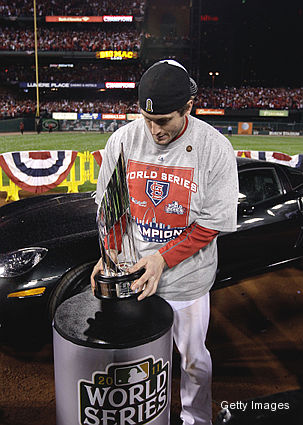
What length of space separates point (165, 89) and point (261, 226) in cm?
298

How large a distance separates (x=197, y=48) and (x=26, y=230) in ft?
154

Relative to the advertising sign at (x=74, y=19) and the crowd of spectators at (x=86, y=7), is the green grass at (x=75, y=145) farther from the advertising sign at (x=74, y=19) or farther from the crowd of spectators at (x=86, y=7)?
the crowd of spectators at (x=86, y=7)

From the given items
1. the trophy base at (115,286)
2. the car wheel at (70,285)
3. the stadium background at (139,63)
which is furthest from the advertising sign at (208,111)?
the trophy base at (115,286)

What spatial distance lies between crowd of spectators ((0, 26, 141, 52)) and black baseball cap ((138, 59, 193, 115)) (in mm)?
42033

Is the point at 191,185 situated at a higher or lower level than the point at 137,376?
higher

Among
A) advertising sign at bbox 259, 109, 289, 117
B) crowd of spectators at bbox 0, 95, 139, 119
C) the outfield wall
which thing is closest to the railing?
the outfield wall

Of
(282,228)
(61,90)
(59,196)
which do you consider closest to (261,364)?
(282,228)

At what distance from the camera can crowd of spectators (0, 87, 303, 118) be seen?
3994 cm

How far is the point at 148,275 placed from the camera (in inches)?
59.1

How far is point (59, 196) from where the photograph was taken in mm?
4531

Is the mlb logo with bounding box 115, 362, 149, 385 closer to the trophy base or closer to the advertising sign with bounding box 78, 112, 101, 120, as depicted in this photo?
the trophy base

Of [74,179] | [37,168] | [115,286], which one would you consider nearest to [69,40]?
[74,179]

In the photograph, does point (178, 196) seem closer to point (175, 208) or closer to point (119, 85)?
point (175, 208)

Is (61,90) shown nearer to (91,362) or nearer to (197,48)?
(197,48)
